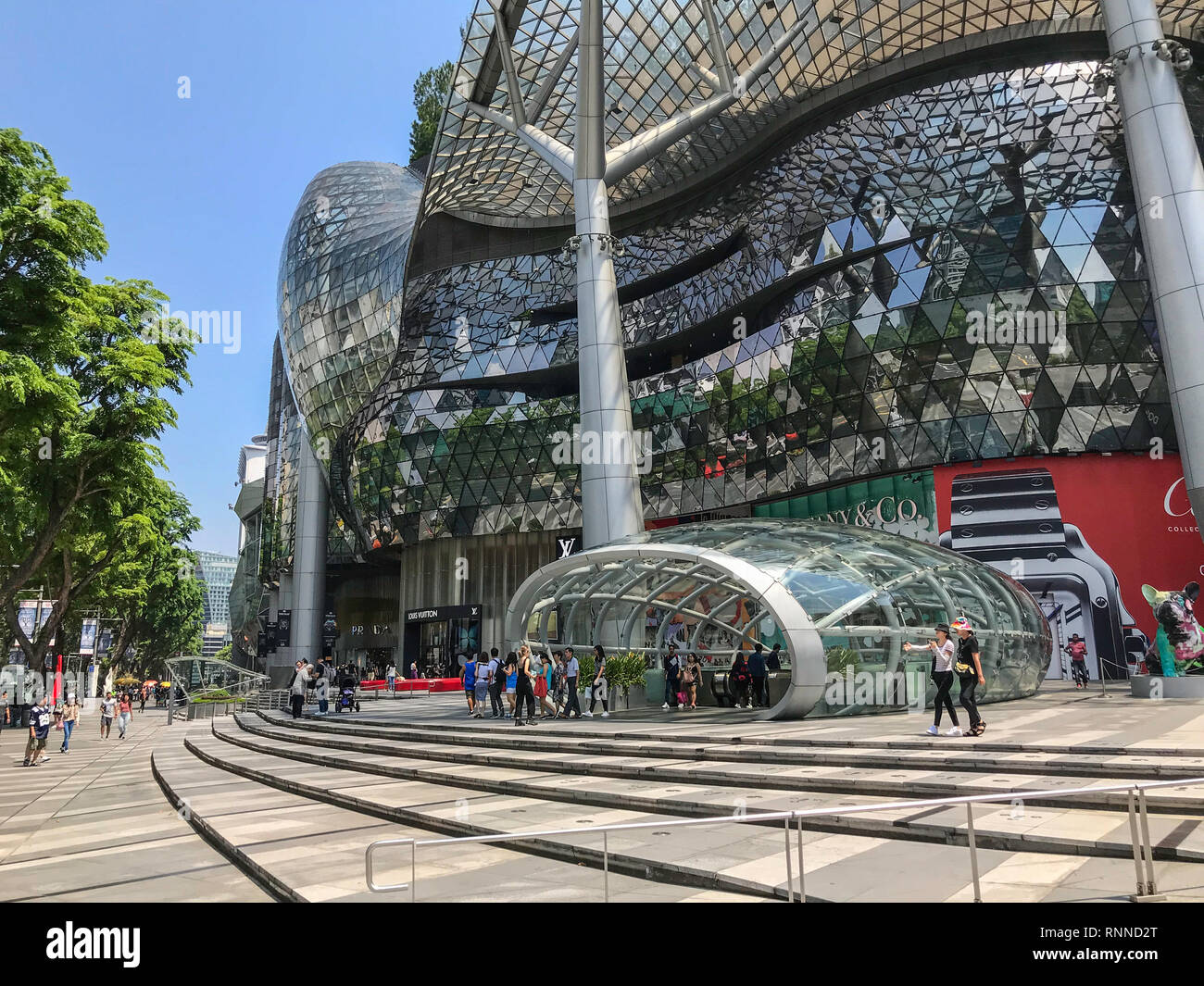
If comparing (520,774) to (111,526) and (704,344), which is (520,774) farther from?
(704,344)

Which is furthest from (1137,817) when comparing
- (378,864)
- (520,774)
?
(520,774)

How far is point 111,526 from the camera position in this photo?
24234 mm

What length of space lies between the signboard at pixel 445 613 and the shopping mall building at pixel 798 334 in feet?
0.63

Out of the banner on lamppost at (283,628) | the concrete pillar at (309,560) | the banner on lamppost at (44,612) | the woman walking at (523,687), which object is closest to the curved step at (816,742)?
the woman walking at (523,687)

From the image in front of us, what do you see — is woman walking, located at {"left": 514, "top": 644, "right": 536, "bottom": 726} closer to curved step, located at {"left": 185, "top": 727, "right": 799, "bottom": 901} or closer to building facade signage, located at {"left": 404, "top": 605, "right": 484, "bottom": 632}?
curved step, located at {"left": 185, "top": 727, "right": 799, "bottom": 901}

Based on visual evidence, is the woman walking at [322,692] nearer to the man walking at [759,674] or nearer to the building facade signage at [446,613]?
the man walking at [759,674]

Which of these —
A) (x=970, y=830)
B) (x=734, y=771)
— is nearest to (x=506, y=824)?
(x=734, y=771)

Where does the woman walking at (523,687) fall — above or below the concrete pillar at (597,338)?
below

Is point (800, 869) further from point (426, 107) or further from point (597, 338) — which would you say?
point (426, 107)

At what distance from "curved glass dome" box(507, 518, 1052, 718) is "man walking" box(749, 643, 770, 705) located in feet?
1.75

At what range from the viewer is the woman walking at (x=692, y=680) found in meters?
21.0

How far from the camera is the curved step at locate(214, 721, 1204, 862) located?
6.12 m

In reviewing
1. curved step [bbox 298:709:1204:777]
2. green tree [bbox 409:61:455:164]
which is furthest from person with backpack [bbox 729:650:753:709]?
green tree [bbox 409:61:455:164]

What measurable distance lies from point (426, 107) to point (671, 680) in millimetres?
68874
